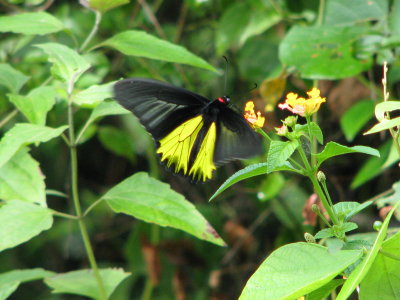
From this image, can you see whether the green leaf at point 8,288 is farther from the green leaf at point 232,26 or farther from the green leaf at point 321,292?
Answer: the green leaf at point 232,26

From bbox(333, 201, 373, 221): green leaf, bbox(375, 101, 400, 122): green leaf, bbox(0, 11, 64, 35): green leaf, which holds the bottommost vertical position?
bbox(333, 201, 373, 221): green leaf

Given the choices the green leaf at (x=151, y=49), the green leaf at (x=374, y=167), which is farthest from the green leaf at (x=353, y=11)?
the green leaf at (x=151, y=49)

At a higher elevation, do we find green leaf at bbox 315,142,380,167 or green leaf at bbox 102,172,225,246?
green leaf at bbox 315,142,380,167

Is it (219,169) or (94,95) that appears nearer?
(94,95)

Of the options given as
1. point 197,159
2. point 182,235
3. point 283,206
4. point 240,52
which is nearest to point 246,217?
point 182,235

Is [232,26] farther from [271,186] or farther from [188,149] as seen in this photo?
[188,149]

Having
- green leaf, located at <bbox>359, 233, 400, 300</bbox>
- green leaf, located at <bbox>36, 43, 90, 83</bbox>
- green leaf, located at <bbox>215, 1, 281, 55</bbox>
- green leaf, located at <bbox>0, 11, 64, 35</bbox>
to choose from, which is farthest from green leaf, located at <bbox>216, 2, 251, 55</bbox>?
green leaf, located at <bbox>359, 233, 400, 300</bbox>

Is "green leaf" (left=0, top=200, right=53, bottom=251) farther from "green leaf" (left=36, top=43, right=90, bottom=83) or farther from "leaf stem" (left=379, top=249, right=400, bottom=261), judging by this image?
"leaf stem" (left=379, top=249, right=400, bottom=261)

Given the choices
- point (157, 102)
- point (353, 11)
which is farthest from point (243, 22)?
point (157, 102)
